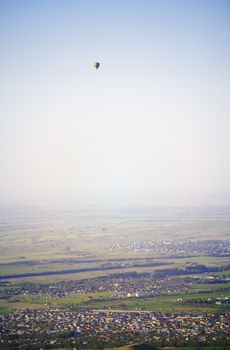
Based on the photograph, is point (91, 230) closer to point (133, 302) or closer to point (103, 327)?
point (133, 302)

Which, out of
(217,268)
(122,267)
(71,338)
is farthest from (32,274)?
(71,338)

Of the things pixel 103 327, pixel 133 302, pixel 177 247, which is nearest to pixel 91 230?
pixel 177 247

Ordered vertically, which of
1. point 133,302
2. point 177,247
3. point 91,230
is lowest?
point 133,302

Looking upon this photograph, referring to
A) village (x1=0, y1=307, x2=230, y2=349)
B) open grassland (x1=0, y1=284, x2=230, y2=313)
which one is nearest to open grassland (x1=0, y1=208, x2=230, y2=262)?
open grassland (x1=0, y1=284, x2=230, y2=313)

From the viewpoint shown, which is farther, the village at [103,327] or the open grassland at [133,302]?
the open grassland at [133,302]

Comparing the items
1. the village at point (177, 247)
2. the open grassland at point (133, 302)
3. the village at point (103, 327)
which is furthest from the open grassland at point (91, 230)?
the village at point (103, 327)

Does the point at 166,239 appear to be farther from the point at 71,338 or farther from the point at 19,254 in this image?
the point at 71,338

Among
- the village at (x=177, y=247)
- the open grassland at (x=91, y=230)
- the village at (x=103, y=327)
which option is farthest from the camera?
the open grassland at (x=91, y=230)

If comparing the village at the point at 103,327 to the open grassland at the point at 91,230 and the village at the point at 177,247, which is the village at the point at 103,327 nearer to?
the open grassland at the point at 91,230

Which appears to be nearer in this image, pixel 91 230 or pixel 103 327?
pixel 103 327

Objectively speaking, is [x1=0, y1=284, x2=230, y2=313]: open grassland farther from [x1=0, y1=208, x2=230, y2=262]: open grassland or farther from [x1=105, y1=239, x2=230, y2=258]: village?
[x1=0, y1=208, x2=230, y2=262]: open grassland

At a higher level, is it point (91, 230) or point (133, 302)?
point (91, 230)

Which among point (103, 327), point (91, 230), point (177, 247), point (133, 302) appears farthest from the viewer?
point (91, 230)

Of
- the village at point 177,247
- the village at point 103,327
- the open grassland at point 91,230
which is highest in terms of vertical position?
the open grassland at point 91,230
